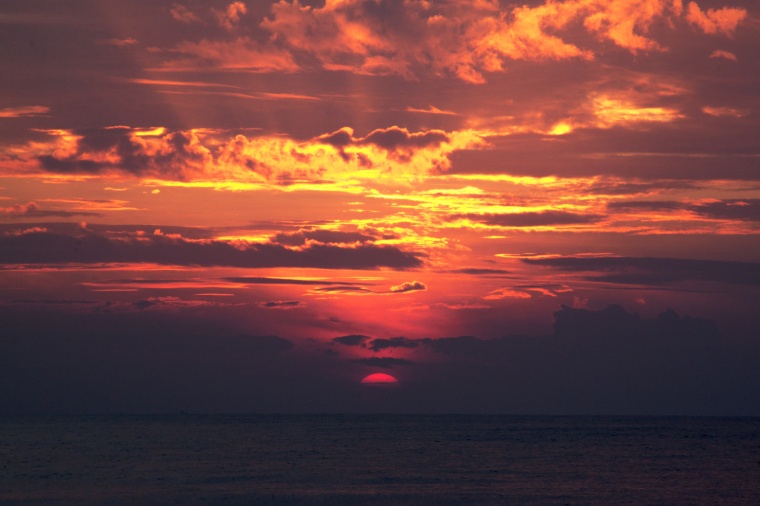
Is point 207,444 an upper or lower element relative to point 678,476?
lower

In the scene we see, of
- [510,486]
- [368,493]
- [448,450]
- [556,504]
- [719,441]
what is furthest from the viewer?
[719,441]

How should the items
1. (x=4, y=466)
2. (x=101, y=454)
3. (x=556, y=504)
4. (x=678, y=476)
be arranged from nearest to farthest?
(x=556, y=504) → (x=678, y=476) → (x=4, y=466) → (x=101, y=454)

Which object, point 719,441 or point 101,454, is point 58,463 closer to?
point 101,454

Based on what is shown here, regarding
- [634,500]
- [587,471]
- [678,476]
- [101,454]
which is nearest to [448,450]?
[587,471]

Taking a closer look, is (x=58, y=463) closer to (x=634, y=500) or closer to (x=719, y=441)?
(x=634, y=500)

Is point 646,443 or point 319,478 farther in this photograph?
point 646,443

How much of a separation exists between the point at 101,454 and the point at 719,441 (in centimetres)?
9688

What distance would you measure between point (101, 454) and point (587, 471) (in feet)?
187

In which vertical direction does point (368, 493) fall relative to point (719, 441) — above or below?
above

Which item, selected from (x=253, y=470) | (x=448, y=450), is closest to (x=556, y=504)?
(x=253, y=470)

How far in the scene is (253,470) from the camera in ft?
251

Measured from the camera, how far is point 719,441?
134625 millimetres

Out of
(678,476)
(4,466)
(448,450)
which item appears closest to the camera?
(678,476)

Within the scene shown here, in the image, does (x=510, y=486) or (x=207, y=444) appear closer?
(x=510, y=486)
